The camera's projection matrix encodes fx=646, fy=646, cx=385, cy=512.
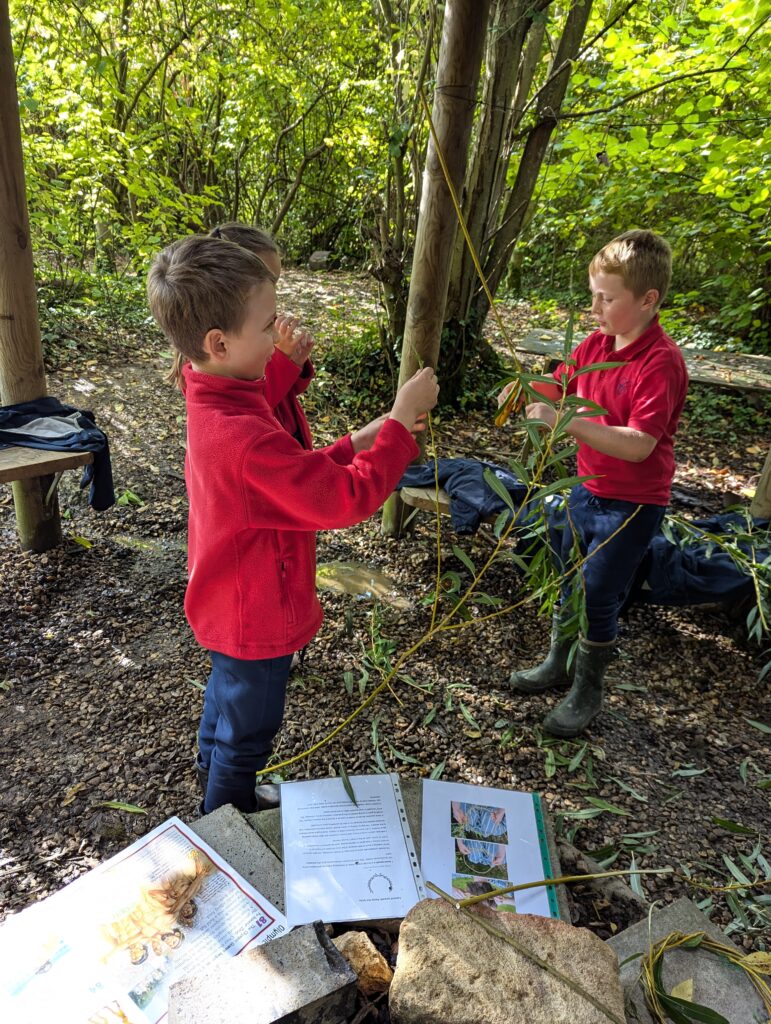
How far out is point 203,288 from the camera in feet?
4.52

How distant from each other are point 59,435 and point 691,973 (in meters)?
3.16

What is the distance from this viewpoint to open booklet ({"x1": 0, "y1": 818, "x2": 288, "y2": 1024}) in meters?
1.29

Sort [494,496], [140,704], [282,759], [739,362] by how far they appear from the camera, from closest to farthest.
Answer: [282,759]
[140,704]
[494,496]
[739,362]

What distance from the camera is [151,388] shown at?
536 centimetres

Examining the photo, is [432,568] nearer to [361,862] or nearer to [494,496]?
[494,496]

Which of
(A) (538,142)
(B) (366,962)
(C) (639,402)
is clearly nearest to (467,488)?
(C) (639,402)

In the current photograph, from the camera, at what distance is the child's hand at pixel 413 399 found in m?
1.53

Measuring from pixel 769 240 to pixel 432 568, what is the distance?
5600mm

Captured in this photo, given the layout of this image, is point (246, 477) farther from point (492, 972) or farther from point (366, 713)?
point (366, 713)

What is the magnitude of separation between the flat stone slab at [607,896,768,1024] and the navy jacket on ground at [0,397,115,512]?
2.80 meters

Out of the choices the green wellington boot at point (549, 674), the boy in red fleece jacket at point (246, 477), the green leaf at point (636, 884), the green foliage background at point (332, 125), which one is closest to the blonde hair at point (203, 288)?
the boy in red fleece jacket at point (246, 477)

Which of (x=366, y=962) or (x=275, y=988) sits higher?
(x=275, y=988)

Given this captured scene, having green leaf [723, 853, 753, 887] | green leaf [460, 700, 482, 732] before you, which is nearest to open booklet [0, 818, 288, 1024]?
green leaf [460, 700, 482, 732]

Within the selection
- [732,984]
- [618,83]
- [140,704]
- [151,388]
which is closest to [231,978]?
[732,984]
